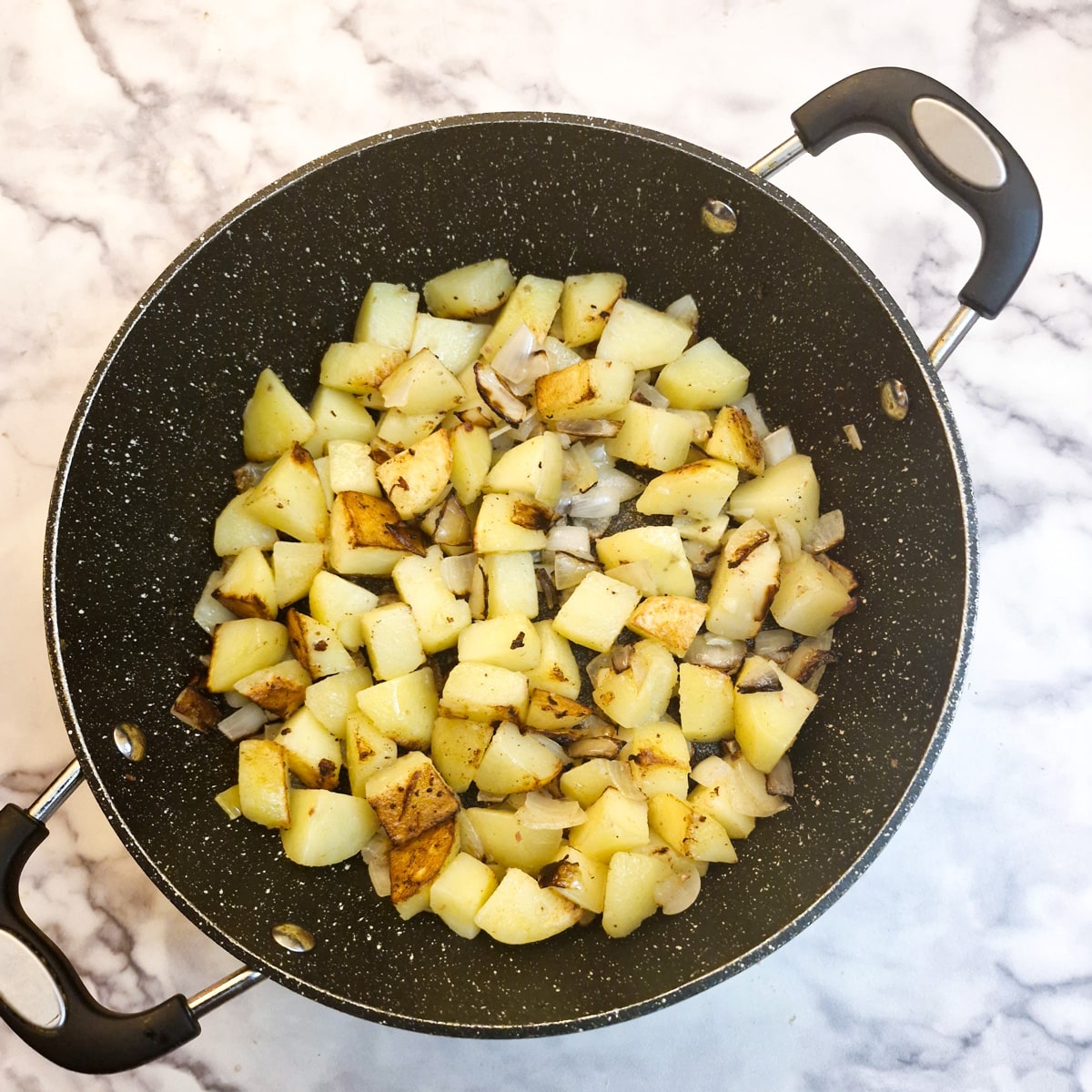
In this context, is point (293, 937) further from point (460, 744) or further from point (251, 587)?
point (251, 587)

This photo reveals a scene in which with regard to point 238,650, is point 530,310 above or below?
above

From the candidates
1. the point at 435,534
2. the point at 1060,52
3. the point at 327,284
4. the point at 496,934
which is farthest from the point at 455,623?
the point at 1060,52

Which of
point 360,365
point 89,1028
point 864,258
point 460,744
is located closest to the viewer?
point 89,1028

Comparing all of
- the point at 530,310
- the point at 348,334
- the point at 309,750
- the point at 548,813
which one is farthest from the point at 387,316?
the point at 548,813

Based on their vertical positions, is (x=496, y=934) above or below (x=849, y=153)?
below

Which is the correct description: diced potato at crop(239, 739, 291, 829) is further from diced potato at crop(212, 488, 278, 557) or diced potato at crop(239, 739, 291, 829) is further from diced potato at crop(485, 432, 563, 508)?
diced potato at crop(485, 432, 563, 508)

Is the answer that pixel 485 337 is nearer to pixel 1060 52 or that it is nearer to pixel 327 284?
pixel 327 284

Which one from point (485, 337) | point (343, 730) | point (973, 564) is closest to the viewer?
point (973, 564)

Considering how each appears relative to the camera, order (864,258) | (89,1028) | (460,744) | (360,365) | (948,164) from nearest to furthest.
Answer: (89,1028) < (948,164) < (460,744) < (360,365) < (864,258)
